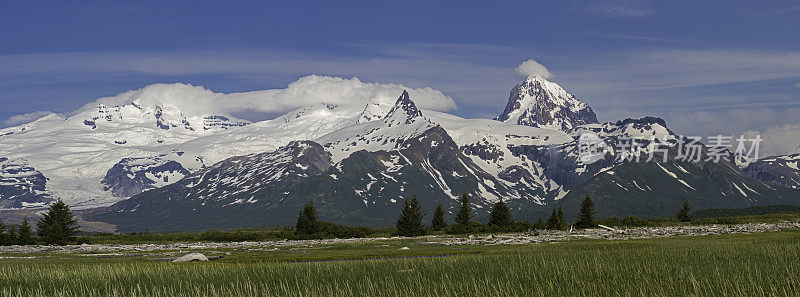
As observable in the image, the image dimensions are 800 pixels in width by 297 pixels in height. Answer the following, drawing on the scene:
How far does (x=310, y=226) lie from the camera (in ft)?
453

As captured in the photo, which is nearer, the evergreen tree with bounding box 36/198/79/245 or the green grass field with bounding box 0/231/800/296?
the green grass field with bounding box 0/231/800/296

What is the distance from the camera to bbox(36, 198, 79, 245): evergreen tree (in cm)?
12125

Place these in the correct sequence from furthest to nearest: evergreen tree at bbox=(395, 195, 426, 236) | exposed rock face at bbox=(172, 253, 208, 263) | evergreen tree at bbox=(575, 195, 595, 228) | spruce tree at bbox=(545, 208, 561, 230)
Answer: evergreen tree at bbox=(575, 195, 595, 228) < spruce tree at bbox=(545, 208, 561, 230) < evergreen tree at bbox=(395, 195, 426, 236) < exposed rock face at bbox=(172, 253, 208, 263)

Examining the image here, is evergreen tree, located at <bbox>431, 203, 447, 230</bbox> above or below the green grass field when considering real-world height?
above

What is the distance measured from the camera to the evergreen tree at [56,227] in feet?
398

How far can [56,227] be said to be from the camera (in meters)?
122

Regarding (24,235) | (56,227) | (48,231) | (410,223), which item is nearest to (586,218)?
Answer: (410,223)

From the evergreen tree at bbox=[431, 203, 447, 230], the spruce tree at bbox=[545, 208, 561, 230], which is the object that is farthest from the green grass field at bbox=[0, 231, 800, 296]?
the evergreen tree at bbox=[431, 203, 447, 230]

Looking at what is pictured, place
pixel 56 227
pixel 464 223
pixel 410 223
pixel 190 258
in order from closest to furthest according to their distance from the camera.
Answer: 1. pixel 190 258
2. pixel 56 227
3. pixel 410 223
4. pixel 464 223

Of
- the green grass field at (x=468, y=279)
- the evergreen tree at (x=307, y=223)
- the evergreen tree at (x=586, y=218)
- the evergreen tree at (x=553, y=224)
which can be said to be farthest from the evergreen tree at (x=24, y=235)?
the evergreen tree at (x=586, y=218)

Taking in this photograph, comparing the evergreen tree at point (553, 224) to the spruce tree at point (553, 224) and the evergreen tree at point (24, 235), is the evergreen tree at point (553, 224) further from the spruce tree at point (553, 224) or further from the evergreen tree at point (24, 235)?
the evergreen tree at point (24, 235)

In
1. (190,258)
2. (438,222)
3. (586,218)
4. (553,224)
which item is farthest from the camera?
(438,222)

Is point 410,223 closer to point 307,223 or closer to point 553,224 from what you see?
point 307,223

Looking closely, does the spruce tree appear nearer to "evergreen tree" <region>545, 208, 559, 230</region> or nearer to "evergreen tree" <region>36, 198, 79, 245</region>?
"evergreen tree" <region>545, 208, 559, 230</region>
